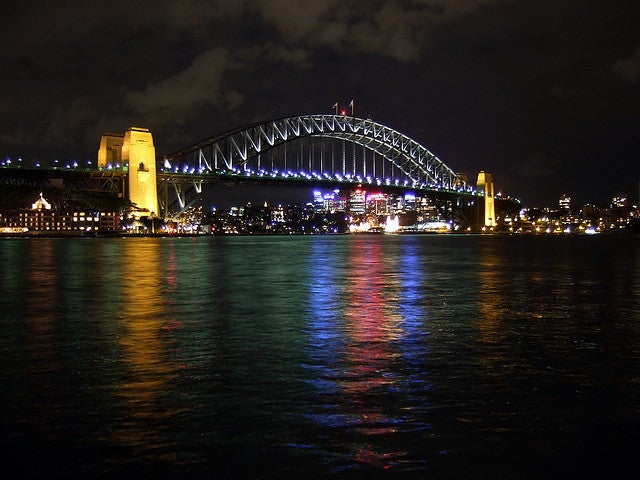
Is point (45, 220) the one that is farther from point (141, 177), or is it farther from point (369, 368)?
point (369, 368)

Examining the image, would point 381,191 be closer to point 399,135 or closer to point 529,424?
point 399,135

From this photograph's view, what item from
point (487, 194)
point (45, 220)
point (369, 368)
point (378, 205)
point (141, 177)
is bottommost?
point (369, 368)

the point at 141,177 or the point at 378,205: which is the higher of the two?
the point at 141,177

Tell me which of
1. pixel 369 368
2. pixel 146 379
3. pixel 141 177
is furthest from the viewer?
pixel 141 177

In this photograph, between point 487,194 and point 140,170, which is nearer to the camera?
point 140,170

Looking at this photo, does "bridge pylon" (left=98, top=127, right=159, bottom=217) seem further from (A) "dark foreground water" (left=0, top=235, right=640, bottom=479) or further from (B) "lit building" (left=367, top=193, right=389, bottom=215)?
(B) "lit building" (left=367, top=193, right=389, bottom=215)

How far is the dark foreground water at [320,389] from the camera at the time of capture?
190 inches

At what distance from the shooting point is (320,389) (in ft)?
22.2

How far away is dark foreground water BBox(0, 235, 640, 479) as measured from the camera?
190 inches

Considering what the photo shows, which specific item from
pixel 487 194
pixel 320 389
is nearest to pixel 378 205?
pixel 487 194

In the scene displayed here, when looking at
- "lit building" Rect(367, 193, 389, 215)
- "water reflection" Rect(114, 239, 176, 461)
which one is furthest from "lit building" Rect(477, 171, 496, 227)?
"water reflection" Rect(114, 239, 176, 461)

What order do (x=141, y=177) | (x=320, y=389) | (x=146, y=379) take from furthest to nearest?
(x=141, y=177) → (x=146, y=379) → (x=320, y=389)

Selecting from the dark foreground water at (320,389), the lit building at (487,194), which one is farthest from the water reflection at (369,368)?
the lit building at (487,194)

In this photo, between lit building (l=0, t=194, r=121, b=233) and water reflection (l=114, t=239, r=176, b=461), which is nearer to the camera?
water reflection (l=114, t=239, r=176, b=461)
